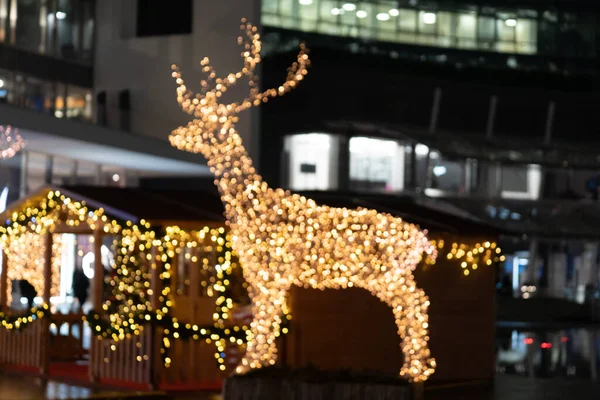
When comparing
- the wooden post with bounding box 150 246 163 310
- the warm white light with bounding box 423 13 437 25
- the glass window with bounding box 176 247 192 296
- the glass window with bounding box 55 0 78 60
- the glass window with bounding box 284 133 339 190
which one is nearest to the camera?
the wooden post with bounding box 150 246 163 310

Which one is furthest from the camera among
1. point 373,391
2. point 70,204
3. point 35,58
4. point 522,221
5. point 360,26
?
point 360,26

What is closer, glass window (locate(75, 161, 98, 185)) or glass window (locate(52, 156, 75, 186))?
glass window (locate(52, 156, 75, 186))

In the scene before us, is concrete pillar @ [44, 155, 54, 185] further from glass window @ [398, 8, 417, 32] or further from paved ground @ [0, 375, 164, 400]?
glass window @ [398, 8, 417, 32]

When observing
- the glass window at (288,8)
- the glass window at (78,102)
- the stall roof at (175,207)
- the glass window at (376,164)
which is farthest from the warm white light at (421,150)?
the stall roof at (175,207)

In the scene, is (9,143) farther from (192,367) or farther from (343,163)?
(343,163)

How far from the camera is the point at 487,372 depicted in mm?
18891

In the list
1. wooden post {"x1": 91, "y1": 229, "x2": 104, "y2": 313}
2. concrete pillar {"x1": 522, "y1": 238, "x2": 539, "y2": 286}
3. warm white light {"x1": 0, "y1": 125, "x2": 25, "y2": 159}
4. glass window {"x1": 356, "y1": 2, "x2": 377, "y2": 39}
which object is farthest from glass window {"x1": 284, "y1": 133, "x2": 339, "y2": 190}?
wooden post {"x1": 91, "y1": 229, "x2": 104, "y2": 313}

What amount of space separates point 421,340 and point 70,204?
524cm

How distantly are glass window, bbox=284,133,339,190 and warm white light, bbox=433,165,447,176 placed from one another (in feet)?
16.1

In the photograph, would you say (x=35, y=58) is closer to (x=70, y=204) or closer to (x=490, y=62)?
(x=70, y=204)

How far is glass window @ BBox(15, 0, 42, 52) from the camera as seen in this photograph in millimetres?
32906

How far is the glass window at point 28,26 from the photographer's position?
32.9 meters

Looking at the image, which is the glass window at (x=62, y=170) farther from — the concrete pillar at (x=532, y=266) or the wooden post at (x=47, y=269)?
the concrete pillar at (x=532, y=266)

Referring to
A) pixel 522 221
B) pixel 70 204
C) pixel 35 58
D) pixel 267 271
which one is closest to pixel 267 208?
pixel 267 271
